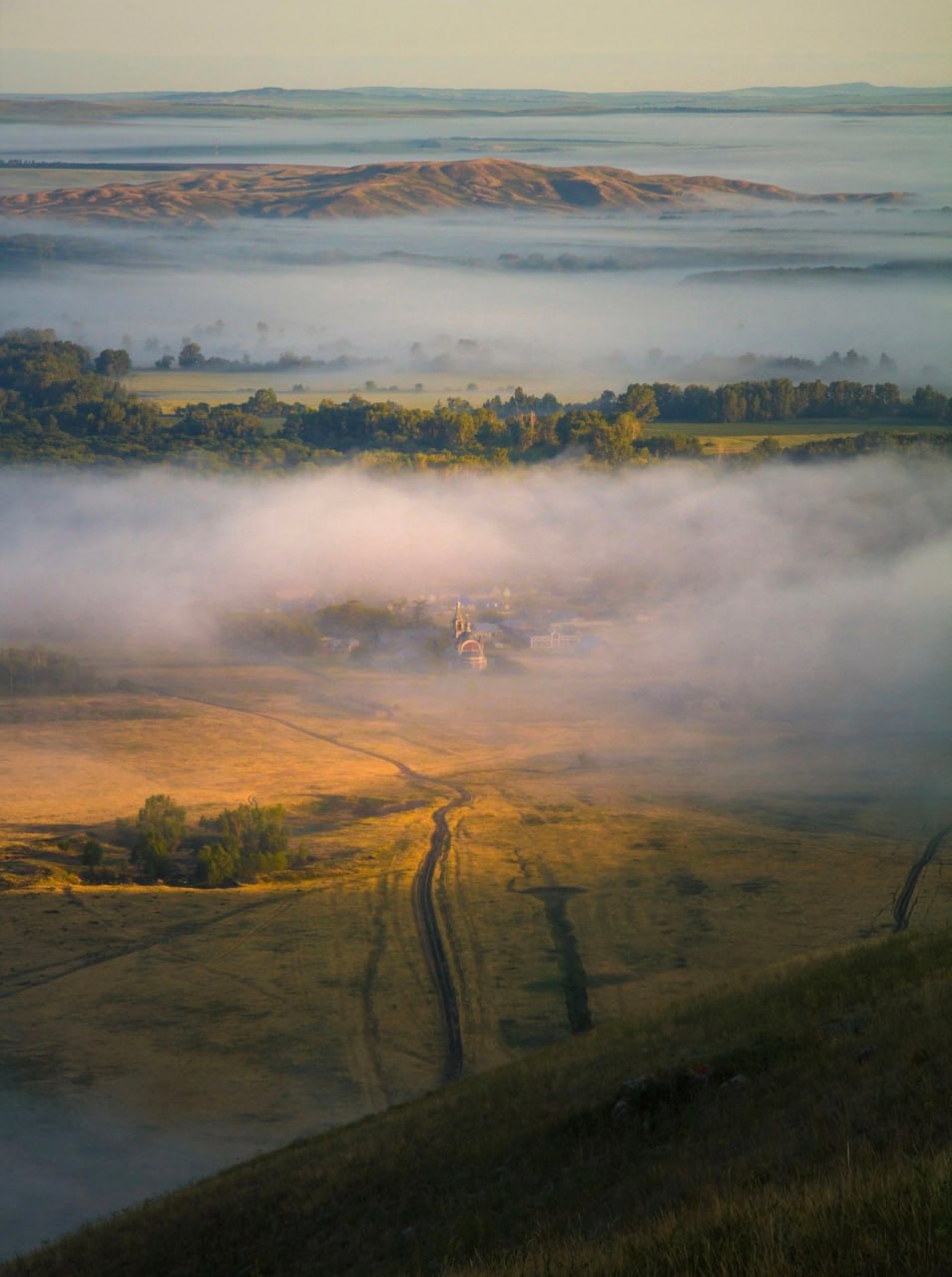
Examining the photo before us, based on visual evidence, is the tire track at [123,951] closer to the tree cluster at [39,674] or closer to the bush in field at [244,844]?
the bush in field at [244,844]

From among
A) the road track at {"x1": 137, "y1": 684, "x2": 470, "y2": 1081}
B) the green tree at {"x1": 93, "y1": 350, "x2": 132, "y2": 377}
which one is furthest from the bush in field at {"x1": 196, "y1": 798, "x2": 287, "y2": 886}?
the green tree at {"x1": 93, "y1": 350, "x2": 132, "y2": 377}

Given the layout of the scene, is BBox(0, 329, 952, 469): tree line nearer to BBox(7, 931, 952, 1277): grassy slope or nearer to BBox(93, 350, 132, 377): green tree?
BBox(93, 350, 132, 377): green tree

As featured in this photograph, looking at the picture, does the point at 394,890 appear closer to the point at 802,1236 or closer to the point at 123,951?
the point at 123,951

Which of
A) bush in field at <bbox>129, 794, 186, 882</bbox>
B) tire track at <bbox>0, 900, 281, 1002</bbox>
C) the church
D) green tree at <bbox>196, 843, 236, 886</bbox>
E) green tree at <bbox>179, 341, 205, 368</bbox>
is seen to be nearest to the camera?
tire track at <bbox>0, 900, 281, 1002</bbox>

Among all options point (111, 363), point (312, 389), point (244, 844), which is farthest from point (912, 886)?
point (111, 363)

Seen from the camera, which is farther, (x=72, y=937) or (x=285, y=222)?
(x=285, y=222)

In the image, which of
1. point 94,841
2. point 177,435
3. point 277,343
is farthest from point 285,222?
point 94,841

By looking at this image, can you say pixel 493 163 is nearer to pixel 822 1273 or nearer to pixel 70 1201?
pixel 70 1201
